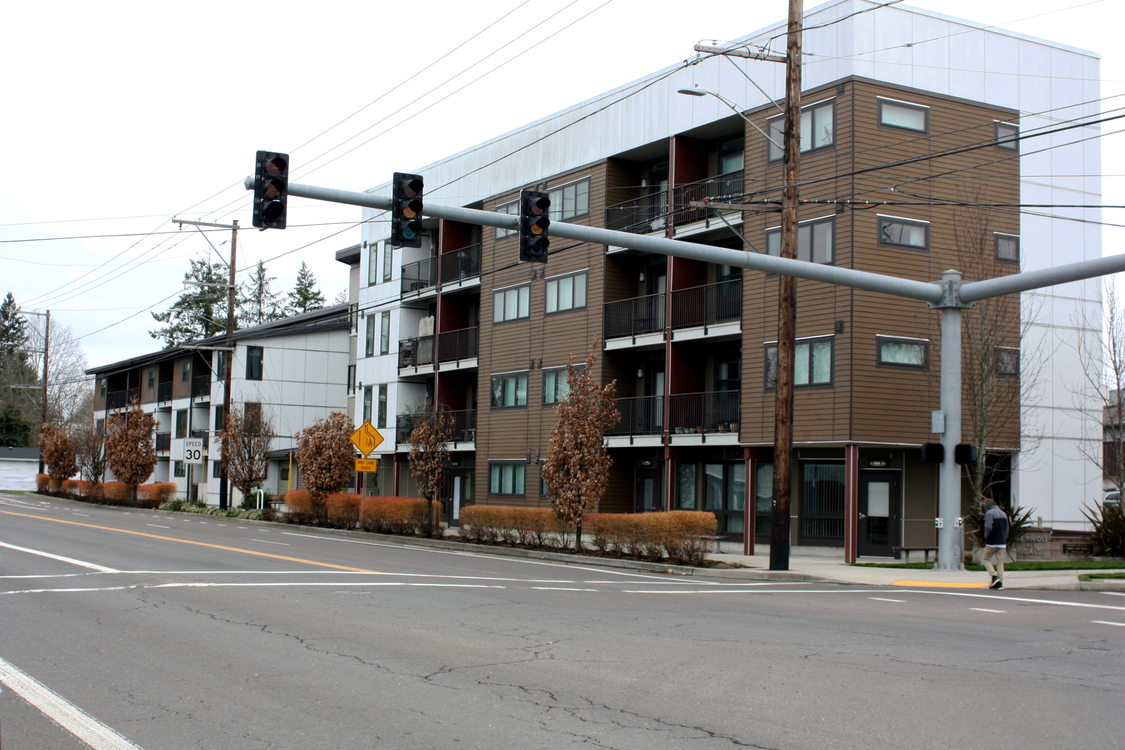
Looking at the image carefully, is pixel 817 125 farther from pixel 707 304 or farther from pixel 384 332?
pixel 384 332

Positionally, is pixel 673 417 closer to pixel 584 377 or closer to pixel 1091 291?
pixel 584 377

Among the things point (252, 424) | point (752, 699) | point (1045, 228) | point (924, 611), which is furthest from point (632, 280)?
point (752, 699)

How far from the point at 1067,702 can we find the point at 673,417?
25420mm

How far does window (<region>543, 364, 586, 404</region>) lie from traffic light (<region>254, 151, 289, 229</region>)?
977 inches

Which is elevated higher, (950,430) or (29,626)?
(950,430)

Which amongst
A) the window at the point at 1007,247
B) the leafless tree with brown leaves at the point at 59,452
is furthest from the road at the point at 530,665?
the leafless tree with brown leaves at the point at 59,452

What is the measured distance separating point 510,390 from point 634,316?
24.3 ft

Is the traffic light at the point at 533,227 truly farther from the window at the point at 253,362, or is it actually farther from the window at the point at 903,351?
the window at the point at 253,362

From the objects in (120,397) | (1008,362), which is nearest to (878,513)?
(1008,362)

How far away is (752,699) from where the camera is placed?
9008mm

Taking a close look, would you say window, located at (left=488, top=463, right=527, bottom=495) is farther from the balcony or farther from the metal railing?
the balcony

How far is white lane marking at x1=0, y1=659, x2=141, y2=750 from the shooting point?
24.9ft

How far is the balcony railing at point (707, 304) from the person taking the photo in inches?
1302

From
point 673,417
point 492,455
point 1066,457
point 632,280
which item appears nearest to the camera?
point 1066,457
